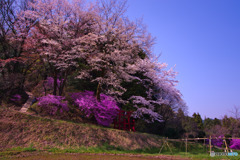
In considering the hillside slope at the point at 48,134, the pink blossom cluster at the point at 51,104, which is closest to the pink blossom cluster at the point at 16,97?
the pink blossom cluster at the point at 51,104

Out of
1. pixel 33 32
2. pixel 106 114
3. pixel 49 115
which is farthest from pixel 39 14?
pixel 106 114

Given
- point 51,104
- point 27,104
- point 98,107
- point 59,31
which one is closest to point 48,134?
point 51,104

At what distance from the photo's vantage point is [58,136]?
1061cm

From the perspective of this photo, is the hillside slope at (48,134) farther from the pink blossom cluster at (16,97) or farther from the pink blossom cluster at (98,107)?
the pink blossom cluster at (16,97)

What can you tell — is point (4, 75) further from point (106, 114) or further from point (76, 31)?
point (106, 114)

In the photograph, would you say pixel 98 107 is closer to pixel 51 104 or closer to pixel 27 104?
pixel 51 104

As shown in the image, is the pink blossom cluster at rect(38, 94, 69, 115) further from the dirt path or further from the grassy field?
the grassy field

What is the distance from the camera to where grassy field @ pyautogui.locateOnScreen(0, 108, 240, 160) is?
29.1 ft

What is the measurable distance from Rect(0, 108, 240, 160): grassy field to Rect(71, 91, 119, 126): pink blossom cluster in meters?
1.38

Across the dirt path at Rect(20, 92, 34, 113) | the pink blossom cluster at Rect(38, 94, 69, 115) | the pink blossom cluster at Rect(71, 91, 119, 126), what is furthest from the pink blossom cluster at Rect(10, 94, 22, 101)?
the pink blossom cluster at Rect(71, 91, 119, 126)

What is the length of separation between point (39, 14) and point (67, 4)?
2344 mm

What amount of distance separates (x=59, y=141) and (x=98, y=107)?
4.35 m

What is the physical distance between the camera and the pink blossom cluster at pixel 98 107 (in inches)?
543

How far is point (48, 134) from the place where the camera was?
10469 millimetres
